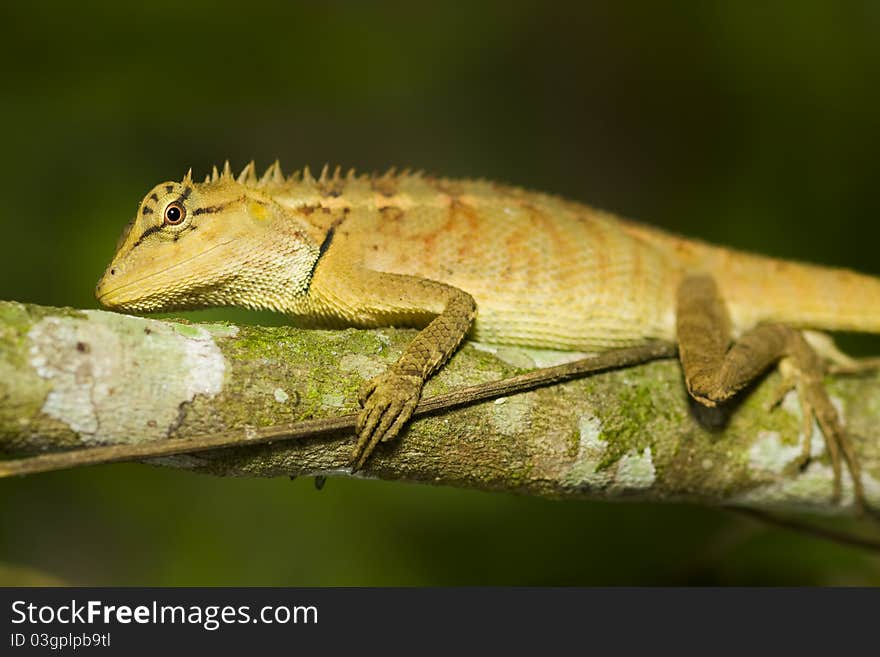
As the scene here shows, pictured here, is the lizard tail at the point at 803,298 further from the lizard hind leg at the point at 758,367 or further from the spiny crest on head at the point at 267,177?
the spiny crest on head at the point at 267,177

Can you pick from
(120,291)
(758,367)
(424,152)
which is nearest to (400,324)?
(120,291)

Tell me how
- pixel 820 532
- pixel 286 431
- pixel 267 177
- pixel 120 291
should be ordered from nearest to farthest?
1. pixel 286 431
2. pixel 120 291
3. pixel 267 177
4. pixel 820 532

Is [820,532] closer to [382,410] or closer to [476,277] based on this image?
[476,277]

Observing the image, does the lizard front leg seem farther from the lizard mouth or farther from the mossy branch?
the lizard mouth

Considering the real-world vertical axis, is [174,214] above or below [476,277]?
above

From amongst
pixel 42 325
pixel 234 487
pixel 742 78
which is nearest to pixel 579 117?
pixel 742 78

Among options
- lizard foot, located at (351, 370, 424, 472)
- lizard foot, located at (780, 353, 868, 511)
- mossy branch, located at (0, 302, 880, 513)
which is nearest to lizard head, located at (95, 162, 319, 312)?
mossy branch, located at (0, 302, 880, 513)

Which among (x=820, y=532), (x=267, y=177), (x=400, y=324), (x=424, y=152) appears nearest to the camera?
(x=400, y=324)
